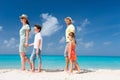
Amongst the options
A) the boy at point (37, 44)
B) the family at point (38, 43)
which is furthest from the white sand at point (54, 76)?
the boy at point (37, 44)

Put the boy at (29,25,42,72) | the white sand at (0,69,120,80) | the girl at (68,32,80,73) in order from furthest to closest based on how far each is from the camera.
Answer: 1. the boy at (29,25,42,72)
2. the girl at (68,32,80,73)
3. the white sand at (0,69,120,80)

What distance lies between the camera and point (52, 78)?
1184 cm

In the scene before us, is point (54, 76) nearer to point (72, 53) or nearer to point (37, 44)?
point (72, 53)

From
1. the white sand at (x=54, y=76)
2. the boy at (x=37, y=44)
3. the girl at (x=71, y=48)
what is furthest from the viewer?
the boy at (x=37, y=44)

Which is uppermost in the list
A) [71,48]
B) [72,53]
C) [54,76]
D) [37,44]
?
[37,44]

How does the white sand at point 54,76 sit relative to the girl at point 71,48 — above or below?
below

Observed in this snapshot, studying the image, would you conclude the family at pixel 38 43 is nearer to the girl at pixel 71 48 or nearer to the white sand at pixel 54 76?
the girl at pixel 71 48

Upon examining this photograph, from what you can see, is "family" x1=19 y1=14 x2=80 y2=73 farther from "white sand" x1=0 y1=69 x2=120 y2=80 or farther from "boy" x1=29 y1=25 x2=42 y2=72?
"white sand" x1=0 y1=69 x2=120 y2=80

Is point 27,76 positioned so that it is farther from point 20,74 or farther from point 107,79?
point 107,79

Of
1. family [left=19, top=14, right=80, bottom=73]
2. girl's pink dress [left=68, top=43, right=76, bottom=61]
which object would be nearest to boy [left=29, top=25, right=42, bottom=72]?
family [left=19, top=14, right=80, bottom=73]

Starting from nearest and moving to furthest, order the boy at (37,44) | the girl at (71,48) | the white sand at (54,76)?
the white sand at (54,76), the girl at (71,48), the boy at (37,44)

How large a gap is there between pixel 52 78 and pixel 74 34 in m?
2.03

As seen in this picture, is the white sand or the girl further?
the girl

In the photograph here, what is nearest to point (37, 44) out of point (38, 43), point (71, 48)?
point (38, 43)
